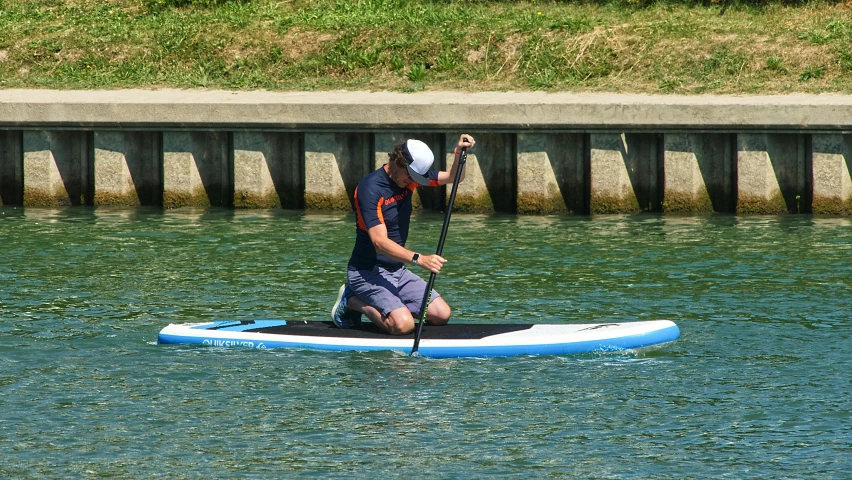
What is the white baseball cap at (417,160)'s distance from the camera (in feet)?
33.9

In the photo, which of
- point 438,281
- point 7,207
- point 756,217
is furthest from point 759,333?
point 7,207

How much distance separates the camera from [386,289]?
10789mm

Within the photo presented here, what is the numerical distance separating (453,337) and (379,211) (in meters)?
1.12

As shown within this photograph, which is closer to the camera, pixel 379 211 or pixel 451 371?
pixel 451 371

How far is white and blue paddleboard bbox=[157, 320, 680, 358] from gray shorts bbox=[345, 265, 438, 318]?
23 cm

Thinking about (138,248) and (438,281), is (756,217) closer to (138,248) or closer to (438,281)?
(438,281)

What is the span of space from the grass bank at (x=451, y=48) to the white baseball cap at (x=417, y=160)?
9.04 m

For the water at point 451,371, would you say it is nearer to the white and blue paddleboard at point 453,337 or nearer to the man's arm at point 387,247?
the white and blue paddleboard at point 453,337

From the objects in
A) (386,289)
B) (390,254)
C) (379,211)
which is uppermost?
(379,211)

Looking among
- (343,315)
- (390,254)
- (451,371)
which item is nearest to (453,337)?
(451,371)

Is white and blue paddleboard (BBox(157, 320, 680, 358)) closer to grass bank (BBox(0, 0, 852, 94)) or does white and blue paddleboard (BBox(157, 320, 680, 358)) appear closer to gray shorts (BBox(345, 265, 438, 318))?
gray shorts (BBox(345, 265, 438, 318))

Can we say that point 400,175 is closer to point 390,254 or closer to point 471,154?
point 390,254

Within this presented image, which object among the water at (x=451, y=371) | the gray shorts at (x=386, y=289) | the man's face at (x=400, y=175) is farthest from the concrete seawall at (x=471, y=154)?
the man's face at (x=400, y=175)

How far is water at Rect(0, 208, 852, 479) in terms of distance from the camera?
8.02 metres
